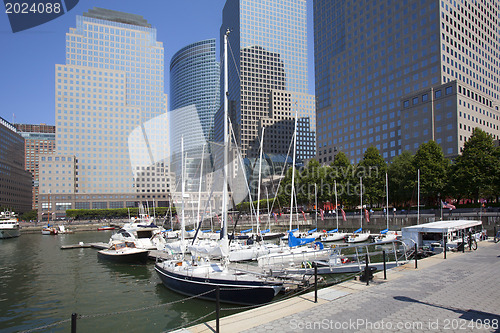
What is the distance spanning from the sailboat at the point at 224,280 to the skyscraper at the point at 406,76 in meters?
99.6

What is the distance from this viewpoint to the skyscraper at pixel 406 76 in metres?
107

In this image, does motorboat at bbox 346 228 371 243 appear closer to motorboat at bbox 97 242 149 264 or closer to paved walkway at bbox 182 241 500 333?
motorboat at bbox 97 242 149 264

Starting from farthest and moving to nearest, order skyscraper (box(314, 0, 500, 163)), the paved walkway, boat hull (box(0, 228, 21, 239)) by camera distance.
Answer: skyscraper (box(314, 0, 500, 163))
boat hull (box(0, 228, 21, 239))
the paved walkway

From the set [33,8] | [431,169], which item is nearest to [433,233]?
[33,8]

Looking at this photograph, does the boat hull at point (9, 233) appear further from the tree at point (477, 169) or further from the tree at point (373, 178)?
the tree at point (477, 169)

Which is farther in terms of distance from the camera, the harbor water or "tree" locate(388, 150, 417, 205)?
"tree" locate(388, 150, 417, 205)

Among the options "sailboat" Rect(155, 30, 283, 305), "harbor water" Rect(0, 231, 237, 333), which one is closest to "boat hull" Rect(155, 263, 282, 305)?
"sailboat" Rect(155, 30, 283, 305)

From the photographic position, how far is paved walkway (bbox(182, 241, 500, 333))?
10453mm

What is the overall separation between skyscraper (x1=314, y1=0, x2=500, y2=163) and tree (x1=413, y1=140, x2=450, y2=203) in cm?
2908

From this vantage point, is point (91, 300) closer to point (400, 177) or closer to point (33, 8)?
point (33, 8)

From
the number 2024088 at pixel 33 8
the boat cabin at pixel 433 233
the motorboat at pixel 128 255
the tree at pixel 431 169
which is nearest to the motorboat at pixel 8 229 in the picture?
the motorboat at pixel 128 255

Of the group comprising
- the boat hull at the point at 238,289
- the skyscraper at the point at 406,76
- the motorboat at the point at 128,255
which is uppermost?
the skyscraper at the point at 406,76

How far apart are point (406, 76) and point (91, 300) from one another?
132 m

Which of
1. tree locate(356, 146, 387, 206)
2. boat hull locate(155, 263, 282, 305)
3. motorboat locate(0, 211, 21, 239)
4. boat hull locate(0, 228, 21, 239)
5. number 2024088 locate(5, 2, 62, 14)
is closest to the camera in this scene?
boat hull locate(155, 263, 282, 305)
